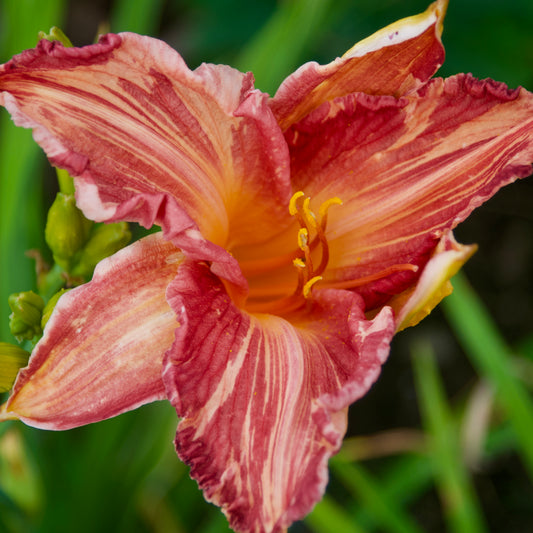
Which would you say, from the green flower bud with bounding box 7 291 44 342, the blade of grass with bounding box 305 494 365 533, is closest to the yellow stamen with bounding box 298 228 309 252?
the green flower bud with bounding box 7 291 44 342

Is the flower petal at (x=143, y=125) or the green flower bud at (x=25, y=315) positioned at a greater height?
the flower petal at (x=143, y=125)

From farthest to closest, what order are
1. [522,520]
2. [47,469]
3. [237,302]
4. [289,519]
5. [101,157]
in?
1. [522,520]
2. [47,469]
3. [237,302]
4. [101,157]
5. [289,519]

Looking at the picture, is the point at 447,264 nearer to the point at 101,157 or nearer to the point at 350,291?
the point at 350,291

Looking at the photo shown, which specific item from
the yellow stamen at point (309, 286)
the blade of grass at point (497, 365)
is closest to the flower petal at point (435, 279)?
the yellow stamen at point (309, 286)

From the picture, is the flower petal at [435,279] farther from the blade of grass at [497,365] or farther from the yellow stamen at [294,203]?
the blade of grass at [497,365]

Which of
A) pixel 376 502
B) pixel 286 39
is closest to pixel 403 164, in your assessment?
pixel 286 39

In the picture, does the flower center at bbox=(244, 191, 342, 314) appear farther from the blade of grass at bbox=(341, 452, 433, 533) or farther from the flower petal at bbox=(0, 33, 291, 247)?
the blade of grass at bbox=(341, 452, 433, 533)

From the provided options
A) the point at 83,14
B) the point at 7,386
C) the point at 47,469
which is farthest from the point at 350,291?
the point at 83,14
